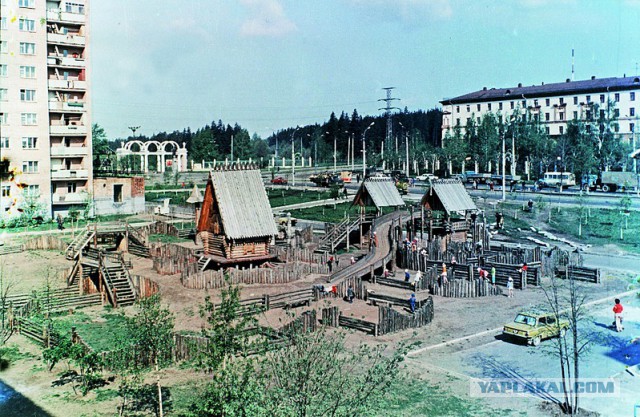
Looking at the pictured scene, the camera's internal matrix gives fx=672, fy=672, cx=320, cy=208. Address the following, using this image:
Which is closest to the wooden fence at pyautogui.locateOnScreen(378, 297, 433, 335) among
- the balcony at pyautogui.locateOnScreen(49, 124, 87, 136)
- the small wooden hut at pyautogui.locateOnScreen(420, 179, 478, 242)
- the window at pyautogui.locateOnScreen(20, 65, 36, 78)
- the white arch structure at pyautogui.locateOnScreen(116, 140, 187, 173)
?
the small wooden hut at pyautogui.locateOnScreen(420, 179, 478, 242)

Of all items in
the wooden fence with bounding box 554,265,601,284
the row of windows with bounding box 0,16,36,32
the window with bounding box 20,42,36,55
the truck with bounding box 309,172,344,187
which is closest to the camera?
the wooden fence with bounding box 554,265,601,284

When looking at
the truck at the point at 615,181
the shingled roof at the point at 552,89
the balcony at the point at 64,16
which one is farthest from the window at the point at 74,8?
the shingled roof at the point at 552,89

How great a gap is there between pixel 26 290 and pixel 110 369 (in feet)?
57.5

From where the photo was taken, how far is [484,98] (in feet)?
438

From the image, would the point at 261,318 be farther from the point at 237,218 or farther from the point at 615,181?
the point at 615,181

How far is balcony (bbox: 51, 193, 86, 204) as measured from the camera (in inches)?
2844

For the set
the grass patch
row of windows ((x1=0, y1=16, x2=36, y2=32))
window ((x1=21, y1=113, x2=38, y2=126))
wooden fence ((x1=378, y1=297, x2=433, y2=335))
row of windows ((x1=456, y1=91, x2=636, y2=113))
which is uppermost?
row of windows ((x1=0, y1=16, x2=36, y2=32))

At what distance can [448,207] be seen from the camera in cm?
5553

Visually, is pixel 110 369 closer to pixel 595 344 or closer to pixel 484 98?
pixel 595 344

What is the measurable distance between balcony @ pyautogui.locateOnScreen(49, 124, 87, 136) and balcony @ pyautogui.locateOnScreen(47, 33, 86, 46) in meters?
8.87

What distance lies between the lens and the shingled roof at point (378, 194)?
57281 mm

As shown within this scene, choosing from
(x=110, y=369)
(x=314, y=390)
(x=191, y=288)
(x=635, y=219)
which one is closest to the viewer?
(x=314, y=390)

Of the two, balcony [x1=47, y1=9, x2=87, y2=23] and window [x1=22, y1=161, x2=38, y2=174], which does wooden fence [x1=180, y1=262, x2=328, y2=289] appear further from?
balcony [x1=47, y1=9, x2=87, y2=23]

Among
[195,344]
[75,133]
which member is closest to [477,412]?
[195,344]
